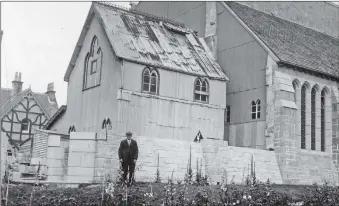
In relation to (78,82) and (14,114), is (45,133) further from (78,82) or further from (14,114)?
(14,114)

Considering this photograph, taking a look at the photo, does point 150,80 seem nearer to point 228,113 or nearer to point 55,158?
point 228,113

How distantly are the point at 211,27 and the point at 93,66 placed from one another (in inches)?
350

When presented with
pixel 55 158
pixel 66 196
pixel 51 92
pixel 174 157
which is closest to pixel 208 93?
pixel 174 157

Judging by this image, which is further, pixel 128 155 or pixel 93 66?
pixel 93 66

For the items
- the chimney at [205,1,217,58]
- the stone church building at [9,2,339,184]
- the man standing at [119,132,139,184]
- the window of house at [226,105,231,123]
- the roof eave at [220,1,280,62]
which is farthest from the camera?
the chimney at [205,1,217,58]

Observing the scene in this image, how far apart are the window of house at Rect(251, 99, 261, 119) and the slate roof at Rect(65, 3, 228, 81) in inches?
96.9

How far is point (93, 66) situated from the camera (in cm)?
2752

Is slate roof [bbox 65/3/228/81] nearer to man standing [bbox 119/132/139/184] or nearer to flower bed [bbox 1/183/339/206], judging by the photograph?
man standing [bbox 119/132/139/184]

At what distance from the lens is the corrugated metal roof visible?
25.6 meters

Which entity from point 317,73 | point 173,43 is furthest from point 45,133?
point 317,73

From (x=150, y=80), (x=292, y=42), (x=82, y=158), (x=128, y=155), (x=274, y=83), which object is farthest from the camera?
(x=292, y=42)

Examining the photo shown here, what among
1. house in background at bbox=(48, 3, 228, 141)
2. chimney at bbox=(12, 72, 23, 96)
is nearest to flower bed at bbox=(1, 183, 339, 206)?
house in background at bbox=(48, 3, 228, 141)

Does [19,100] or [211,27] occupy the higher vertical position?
[211,27]

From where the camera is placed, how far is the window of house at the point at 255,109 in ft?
93.4
